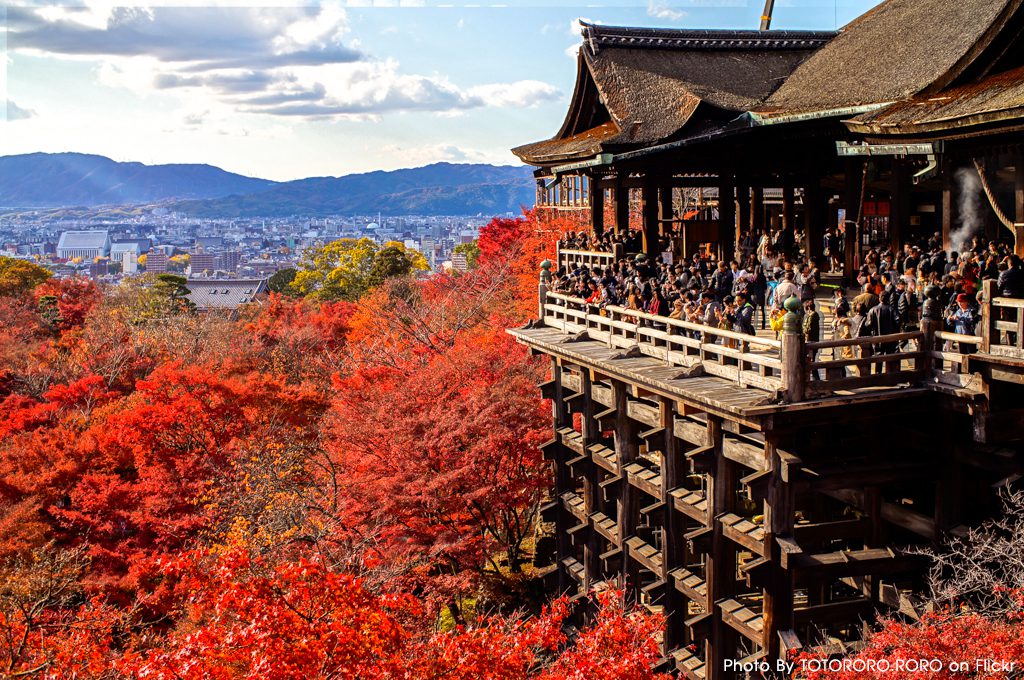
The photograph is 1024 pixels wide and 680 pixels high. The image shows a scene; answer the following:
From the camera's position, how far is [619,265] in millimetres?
22734

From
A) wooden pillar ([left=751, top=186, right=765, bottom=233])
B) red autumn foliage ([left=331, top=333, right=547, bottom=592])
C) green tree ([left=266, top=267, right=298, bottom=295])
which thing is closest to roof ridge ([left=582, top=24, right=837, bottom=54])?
wooden pillar ([left=751, top=186, right=765, bottom=233])

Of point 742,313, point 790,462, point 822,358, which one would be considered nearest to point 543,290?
point 742,313

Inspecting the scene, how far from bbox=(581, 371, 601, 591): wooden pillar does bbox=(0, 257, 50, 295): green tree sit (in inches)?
2095

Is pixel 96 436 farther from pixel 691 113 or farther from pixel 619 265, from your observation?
pixel 691 113

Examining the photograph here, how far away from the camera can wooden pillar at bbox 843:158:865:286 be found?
21.5 m

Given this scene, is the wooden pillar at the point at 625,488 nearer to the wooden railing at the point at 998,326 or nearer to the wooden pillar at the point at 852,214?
the wooden pillar at the point at 852,214

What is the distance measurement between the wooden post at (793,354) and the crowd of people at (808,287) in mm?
1487

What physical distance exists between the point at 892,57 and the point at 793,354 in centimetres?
1175

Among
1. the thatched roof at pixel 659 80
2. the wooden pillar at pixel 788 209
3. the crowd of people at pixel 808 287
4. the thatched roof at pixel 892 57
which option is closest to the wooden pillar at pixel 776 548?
the crowd of people at pixel 808 287

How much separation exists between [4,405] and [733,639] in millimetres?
27098

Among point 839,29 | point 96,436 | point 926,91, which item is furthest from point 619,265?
point 96,436

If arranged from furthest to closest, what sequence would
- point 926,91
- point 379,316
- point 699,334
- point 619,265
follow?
1. point 379,316
2. point 619,265
3. point 699,334
4. point 926,91

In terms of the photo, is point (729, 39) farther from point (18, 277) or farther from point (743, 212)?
point (18, 277)

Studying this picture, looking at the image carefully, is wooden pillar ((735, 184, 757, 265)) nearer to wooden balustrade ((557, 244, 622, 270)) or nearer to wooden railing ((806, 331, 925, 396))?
wooden balustrade ((557, 244, 622, 270))
